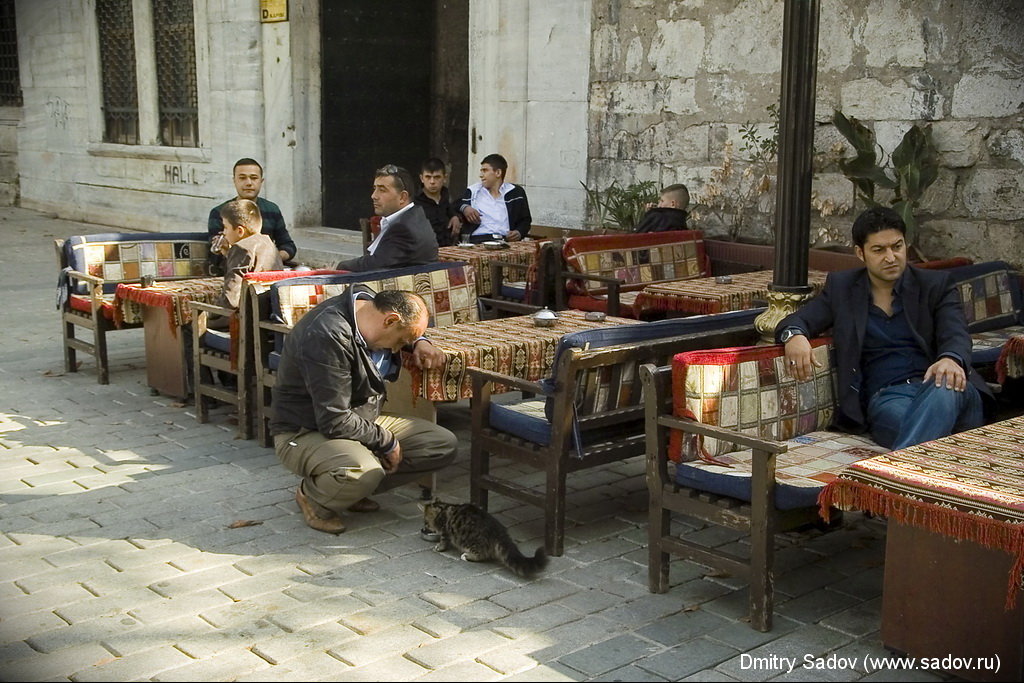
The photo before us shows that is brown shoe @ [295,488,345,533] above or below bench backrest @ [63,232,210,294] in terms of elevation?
below

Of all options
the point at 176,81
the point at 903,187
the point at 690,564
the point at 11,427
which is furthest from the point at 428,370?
the point at 176,81

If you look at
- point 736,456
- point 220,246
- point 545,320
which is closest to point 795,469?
point 736,456

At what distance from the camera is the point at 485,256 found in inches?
324

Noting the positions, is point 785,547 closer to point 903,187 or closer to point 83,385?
point 903,187

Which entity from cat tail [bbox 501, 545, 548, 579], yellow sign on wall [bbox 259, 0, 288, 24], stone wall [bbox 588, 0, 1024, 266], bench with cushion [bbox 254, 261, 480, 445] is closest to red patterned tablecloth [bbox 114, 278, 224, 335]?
bench with cushion [bbox 254, 261, 480, 445]

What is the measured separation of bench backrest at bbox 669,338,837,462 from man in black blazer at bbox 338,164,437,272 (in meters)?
2.62

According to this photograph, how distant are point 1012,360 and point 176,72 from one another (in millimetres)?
12395

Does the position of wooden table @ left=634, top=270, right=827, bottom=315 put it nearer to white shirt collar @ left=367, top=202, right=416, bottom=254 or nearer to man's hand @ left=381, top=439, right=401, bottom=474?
white shirt collar @ left=367, top=202, right=416, bottom=254

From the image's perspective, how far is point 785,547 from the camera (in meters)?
4.79

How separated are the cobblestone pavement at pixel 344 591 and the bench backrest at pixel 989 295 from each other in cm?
213

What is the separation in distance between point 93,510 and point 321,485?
116 centimetres

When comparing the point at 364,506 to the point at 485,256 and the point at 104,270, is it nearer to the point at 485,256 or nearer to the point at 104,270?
the point at 485,256

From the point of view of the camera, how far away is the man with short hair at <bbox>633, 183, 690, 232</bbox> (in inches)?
347

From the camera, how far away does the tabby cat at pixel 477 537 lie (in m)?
4.44
